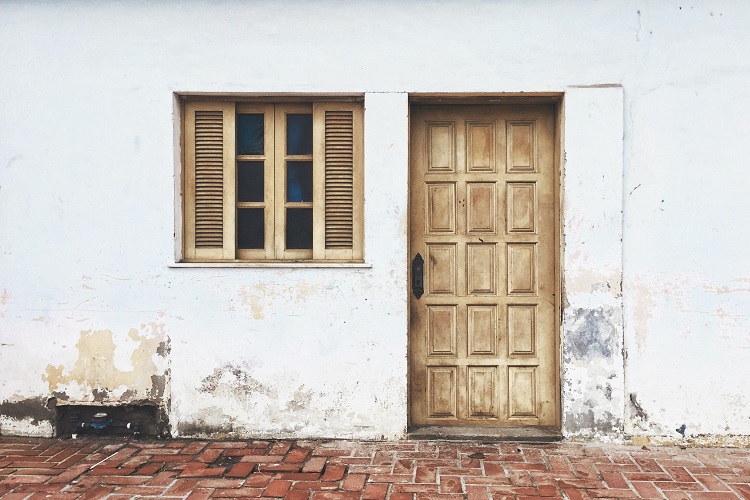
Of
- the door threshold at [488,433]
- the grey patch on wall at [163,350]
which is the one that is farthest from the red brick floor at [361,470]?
the grey patch on wall at [163,350]

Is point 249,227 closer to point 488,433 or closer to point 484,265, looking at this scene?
point 484,265

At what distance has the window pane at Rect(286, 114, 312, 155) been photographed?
4.83m

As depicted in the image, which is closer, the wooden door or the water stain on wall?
the water stain on wall

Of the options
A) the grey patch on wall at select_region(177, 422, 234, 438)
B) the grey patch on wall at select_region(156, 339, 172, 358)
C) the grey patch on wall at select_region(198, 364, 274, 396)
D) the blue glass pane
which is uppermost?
the blue glass pane

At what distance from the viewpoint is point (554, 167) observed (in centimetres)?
482

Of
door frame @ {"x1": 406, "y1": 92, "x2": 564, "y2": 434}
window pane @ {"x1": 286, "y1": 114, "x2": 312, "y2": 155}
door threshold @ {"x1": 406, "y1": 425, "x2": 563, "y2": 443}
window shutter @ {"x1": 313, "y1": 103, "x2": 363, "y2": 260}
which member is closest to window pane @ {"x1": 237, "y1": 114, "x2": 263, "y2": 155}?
window pane @ {"x1": 286, "y1": 114, "x2": 312, "y2": 155}

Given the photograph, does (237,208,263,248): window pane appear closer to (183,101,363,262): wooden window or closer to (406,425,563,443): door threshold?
(183,101,363,262): wooden window

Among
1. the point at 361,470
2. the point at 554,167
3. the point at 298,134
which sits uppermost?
the point at 298,134

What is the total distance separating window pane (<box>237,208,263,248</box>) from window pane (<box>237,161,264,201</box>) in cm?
11

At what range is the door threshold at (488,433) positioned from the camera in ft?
15.1


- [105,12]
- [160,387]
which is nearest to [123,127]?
[105,12]

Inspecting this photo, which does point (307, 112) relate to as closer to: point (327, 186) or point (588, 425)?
point (327, 186)

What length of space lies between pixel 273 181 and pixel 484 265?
1844 mm

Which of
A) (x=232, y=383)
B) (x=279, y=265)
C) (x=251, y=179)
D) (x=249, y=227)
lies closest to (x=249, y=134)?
(x=251, y=179)
